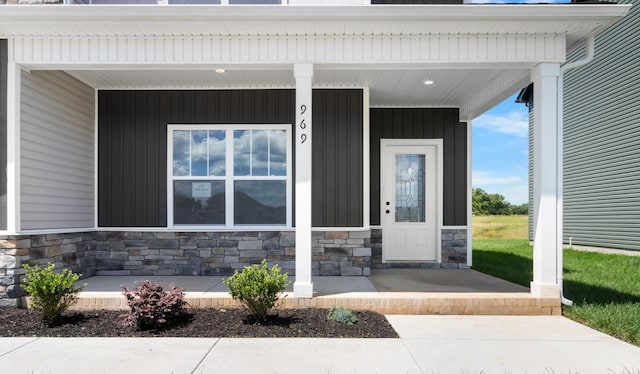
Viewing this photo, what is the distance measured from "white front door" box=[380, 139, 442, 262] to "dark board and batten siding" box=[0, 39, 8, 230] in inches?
213

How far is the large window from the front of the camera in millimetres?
6570

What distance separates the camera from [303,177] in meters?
4.83

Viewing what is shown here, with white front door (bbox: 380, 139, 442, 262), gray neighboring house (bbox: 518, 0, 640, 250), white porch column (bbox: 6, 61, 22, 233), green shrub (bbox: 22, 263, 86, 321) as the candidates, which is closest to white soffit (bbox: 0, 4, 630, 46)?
white porch column (bbox: 6, 61, 22, 233)

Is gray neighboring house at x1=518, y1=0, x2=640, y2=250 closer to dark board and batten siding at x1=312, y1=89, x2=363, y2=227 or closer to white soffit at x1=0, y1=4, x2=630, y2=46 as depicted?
white soffit at x1=0, y1=4, x2=630, y2=46

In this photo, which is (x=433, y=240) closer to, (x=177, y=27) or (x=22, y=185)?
(x=177, y=27)

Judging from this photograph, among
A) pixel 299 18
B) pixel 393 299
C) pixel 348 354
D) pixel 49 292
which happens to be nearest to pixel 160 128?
pixel 49 292

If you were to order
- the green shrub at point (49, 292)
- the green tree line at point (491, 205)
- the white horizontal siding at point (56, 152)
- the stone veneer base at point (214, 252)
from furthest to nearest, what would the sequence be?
the green tree line at point (491, 205) < the stone veneer base at point (214, 252) < the white horizontal siding at point (56, 152) < the green shrub at point (49, 292)

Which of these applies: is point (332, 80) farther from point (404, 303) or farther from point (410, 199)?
point (404, 303)

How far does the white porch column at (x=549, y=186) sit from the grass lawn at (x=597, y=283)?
0.47m

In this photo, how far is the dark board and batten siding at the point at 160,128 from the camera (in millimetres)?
6516

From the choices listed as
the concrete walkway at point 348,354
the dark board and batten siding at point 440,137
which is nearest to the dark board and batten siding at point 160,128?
the dark board and batten siding at point 440,137

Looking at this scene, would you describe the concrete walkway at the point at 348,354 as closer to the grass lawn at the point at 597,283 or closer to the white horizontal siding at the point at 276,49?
the grass lawn at the point at 597,283

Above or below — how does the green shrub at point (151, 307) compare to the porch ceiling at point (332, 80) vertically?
below

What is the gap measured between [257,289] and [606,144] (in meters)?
10.00
